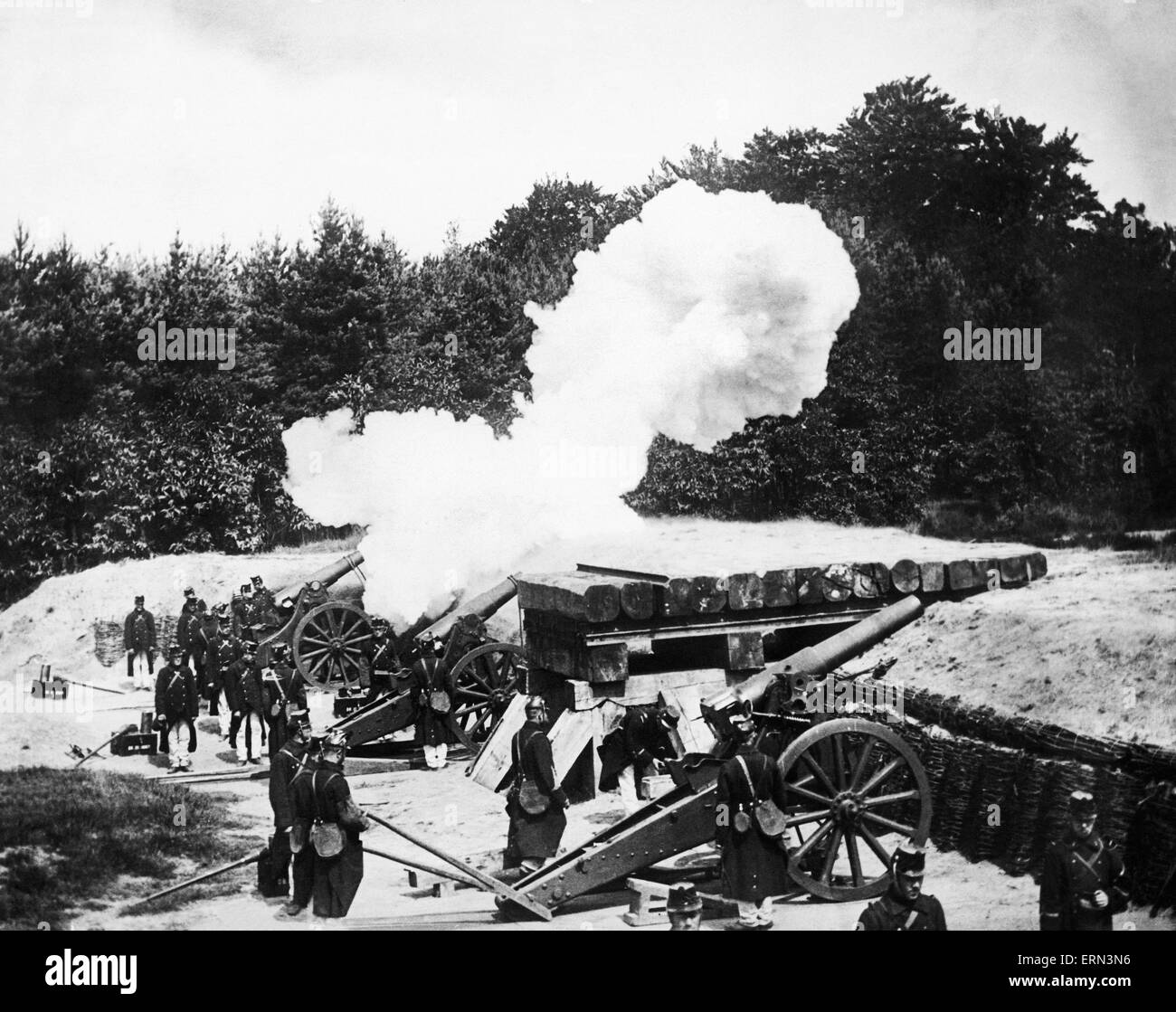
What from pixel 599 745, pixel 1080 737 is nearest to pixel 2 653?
pixel 599 745

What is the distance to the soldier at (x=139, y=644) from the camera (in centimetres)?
1205

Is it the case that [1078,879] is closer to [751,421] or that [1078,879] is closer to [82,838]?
[82,838]

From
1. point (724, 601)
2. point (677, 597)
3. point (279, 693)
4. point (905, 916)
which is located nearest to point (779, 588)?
point (724, 601)

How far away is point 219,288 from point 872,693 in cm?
804

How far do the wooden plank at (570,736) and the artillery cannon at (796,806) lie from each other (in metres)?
1.87

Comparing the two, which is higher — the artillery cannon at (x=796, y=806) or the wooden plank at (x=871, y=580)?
the wooden plank at (x=871, y=580)

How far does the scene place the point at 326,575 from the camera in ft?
44.3

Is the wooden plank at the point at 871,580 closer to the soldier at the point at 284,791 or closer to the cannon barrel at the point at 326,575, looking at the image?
the soldier at the point at 284,791

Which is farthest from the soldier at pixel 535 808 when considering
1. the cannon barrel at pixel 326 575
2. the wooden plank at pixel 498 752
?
the cannon barrel at pixel 326 575

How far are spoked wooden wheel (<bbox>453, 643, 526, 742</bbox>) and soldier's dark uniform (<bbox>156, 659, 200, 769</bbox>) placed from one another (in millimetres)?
2361

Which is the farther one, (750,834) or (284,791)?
(284,791)

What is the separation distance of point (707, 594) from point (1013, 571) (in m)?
2.75

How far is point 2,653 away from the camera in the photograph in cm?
1007

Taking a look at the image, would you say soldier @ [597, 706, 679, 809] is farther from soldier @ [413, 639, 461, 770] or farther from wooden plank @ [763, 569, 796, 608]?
soldier @ [413, 639, 461, 770]
